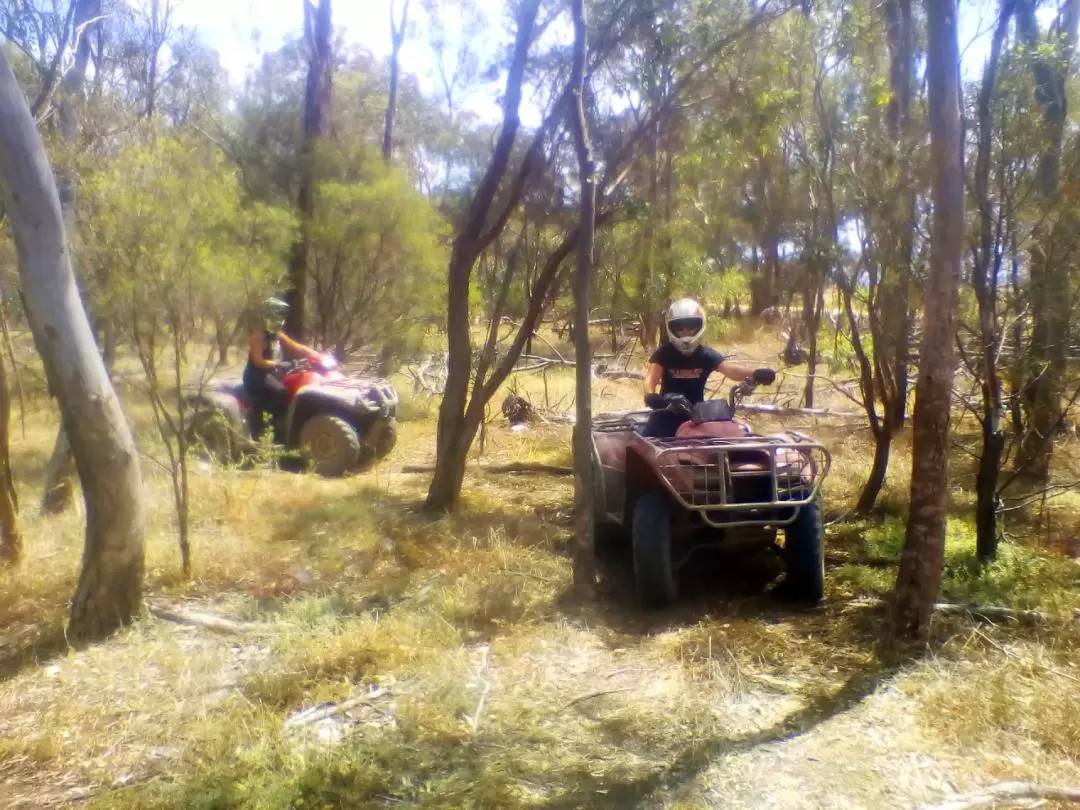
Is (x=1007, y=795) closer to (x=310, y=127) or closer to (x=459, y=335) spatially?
(x=459, y=335)

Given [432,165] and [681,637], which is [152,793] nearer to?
[681,637]

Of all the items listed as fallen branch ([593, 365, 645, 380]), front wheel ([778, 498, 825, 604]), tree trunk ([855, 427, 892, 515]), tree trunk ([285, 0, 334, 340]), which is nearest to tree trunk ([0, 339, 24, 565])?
front wheel ([778, 498, 825, 604])

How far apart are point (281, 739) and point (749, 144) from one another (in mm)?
6052

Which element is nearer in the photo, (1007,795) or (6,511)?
(1007,795)

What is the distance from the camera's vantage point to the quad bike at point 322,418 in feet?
28.5

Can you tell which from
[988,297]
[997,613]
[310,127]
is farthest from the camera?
[310,127]

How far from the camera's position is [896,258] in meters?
6.64

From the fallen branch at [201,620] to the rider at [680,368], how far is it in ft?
8.83

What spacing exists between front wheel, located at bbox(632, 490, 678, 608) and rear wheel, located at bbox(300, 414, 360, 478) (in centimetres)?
434

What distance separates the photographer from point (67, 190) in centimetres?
649

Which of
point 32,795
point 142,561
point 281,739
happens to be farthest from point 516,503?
point 32,795

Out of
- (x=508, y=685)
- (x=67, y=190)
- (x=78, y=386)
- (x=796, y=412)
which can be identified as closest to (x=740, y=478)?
(x=508, y=685)

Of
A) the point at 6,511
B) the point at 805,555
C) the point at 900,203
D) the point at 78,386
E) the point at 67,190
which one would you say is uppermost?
the point at 67,190

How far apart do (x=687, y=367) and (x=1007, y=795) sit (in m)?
3.22
